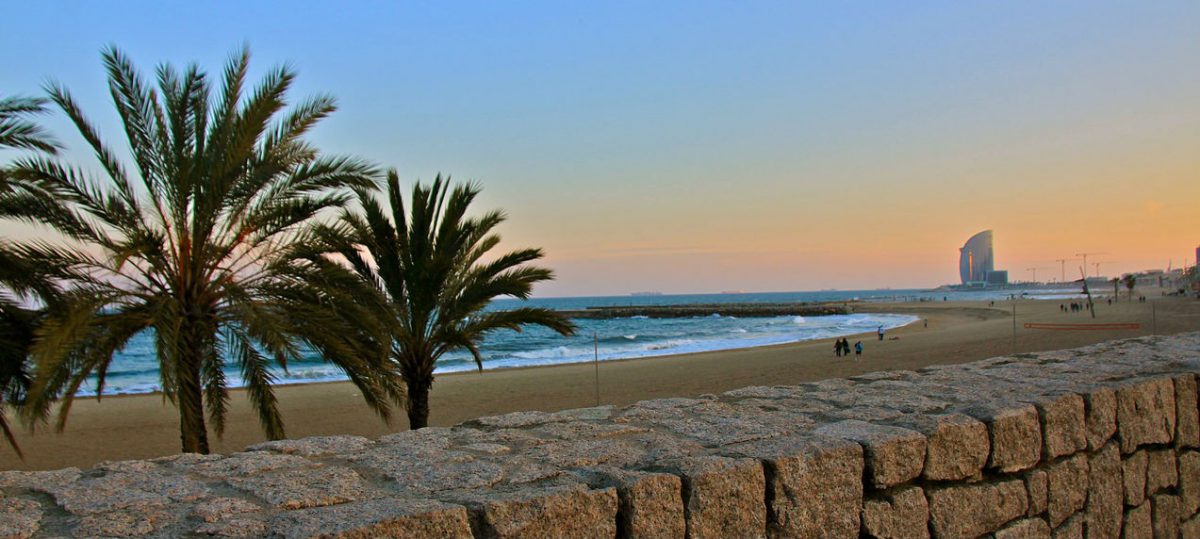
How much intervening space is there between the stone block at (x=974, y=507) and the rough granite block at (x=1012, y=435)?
3.4 inches

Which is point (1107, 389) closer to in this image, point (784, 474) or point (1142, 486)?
point (1142, 486)

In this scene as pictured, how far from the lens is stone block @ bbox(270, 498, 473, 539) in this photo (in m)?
1.85

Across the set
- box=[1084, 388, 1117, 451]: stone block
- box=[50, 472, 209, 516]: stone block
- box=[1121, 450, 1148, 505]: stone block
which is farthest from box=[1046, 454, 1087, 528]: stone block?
box=[50, 472, 209, 516]: stone block

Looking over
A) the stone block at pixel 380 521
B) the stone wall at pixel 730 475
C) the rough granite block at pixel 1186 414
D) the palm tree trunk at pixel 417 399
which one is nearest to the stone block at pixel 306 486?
the stone wall at pixel 730 475

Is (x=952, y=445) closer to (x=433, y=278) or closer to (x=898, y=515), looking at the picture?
(x=898, y=515)

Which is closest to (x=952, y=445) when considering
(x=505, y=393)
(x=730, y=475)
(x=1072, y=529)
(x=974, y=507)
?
(x=974, y=507)

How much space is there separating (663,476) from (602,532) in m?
0.25

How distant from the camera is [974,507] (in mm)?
3051

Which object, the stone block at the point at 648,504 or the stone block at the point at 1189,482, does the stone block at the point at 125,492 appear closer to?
the stone block at the point at 648,504

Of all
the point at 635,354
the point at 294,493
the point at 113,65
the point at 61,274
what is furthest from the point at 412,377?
the point at 635,354

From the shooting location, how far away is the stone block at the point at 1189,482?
4.07 meters

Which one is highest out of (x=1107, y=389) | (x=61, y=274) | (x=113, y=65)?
(x=113, y=65)

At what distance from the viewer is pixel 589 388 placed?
20.3 meters

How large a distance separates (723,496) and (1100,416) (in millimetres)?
2312
